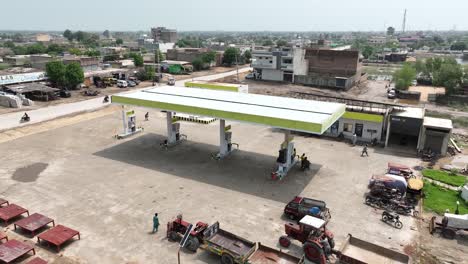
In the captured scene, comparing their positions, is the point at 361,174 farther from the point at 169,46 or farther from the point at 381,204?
the point at 169,46

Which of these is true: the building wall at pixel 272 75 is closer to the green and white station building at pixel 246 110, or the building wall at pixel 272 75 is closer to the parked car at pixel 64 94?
the parked car at pixel 64 94

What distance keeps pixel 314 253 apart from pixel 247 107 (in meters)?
13.5

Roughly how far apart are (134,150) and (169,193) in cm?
928

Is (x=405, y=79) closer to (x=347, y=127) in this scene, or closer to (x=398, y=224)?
(x=347, y=127)

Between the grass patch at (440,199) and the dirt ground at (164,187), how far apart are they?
2564 millimetres

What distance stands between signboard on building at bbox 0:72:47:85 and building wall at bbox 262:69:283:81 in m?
39.9

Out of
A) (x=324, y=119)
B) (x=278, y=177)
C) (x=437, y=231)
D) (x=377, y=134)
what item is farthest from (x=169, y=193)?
(x=377, y=134)

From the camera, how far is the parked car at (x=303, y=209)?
17.9m

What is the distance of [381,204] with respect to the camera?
19953 millimetres

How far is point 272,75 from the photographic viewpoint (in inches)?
2729

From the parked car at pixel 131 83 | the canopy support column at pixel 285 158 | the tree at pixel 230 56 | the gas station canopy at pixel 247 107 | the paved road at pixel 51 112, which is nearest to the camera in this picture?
the gas station canopy at pixel 247 107

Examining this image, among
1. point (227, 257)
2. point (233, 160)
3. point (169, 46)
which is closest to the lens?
point (227, 257)

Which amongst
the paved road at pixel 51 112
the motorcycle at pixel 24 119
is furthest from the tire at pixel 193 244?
the motorcycle at pixel 24 119

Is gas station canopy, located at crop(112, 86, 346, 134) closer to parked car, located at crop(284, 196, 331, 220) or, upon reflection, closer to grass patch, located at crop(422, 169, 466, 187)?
parked car, located at crop(284, 196, 331, 220)
